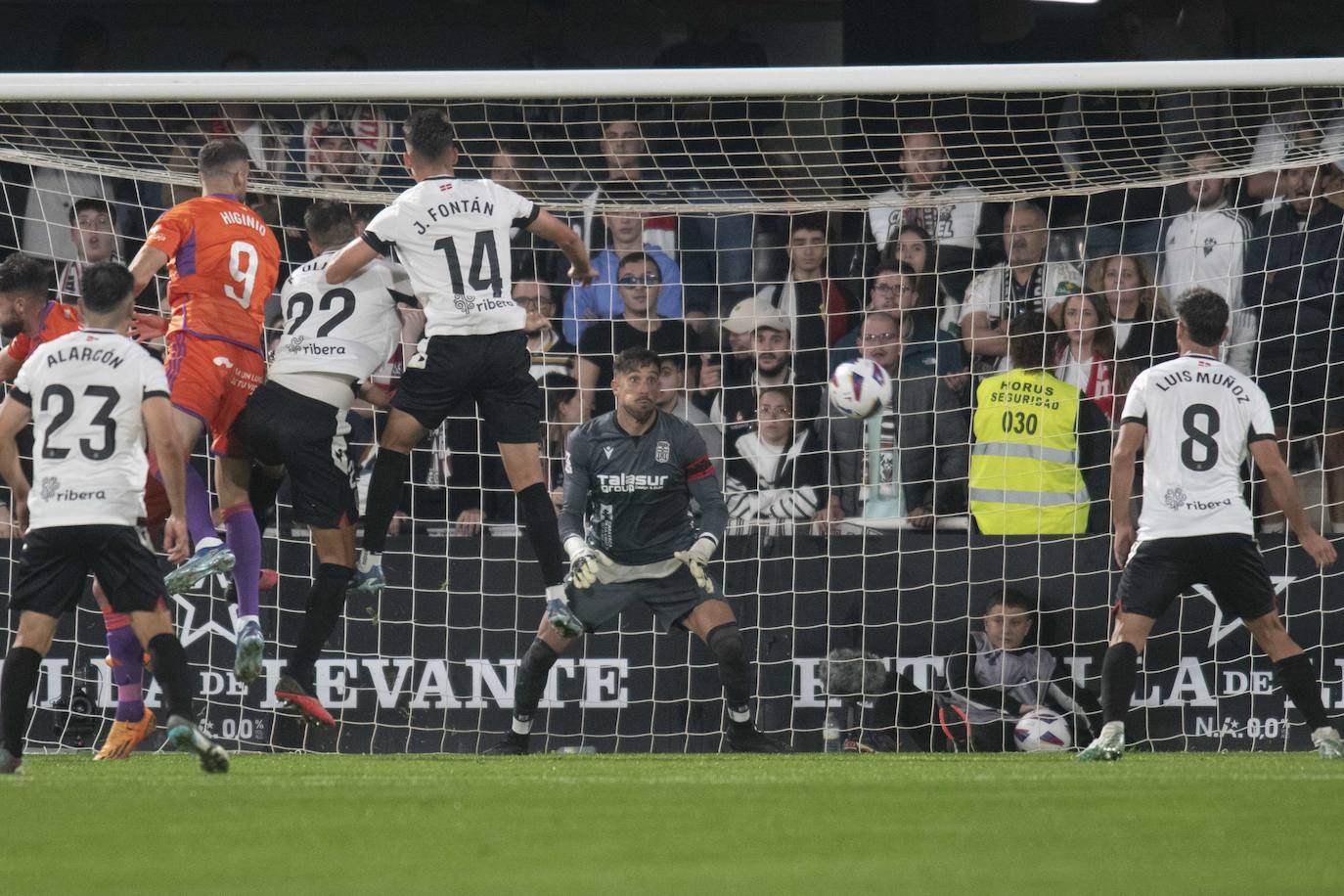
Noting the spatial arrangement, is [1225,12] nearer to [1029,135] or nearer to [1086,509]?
[1029,135]

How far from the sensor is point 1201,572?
22.0 feet

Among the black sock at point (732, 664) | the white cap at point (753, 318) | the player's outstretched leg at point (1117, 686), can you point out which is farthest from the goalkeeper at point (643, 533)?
the player's outstretched leg at point (1117, 686)

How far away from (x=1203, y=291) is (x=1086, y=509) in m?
2.29

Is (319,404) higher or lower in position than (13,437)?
higher

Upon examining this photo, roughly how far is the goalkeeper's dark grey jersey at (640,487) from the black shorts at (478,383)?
68 cm

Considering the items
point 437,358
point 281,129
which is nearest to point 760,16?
point 281,129

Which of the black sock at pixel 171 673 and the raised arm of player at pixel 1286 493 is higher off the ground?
the raised arm of player at pixel 1286 493

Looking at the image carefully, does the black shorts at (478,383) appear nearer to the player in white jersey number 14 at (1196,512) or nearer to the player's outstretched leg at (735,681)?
the player's outstretched leg at (735,681)

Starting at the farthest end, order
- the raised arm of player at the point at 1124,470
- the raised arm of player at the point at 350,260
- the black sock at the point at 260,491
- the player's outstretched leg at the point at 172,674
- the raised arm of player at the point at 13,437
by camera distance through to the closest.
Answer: the black sock at the point at 260,491
the raised arm of player at the point at 350,260
the raised arm of player at the point at 1124,470
the raised arm of player at the point at 13,437
the player's outstretched leg at the point at 172,674

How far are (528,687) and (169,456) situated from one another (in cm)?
244

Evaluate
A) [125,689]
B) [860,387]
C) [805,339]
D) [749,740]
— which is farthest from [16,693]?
[805,339]

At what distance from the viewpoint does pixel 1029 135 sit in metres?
10.2

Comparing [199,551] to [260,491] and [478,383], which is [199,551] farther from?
[478,383]

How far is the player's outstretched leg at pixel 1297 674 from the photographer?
6.78 m
